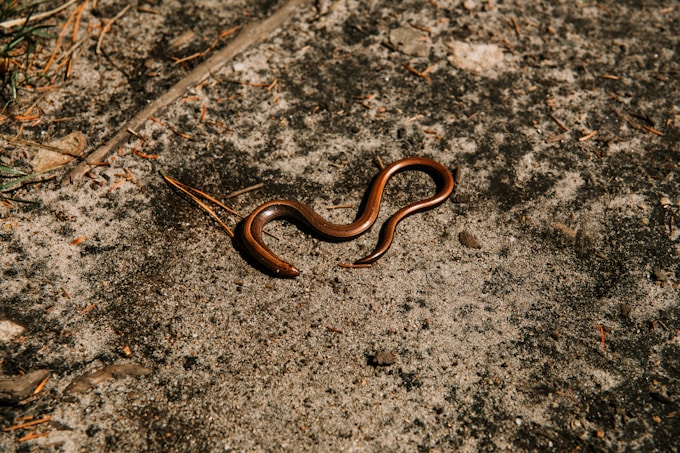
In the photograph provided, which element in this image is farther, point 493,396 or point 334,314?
point 334,314

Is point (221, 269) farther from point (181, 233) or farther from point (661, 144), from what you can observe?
point (661, 144)

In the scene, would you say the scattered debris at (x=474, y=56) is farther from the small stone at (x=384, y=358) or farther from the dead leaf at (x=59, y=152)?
the dead leaf at (x=59, y=152)

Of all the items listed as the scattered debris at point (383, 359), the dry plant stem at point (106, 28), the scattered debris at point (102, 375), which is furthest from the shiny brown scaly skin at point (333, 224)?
the dry plant stem at point (106, 28)

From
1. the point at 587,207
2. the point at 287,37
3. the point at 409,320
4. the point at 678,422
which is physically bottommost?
the point at 678,422

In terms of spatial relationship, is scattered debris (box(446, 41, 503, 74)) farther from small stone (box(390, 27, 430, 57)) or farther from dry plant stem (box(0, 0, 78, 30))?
dry plant stem (box(0, 0, 78, 30))

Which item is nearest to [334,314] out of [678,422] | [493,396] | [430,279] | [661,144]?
[430,279]

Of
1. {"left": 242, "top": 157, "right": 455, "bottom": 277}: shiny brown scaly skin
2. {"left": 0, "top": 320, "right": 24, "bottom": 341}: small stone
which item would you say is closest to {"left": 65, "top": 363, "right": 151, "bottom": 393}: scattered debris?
{"left": 0, "top": 320, "right": 24, "bottom": 341}: small stone
